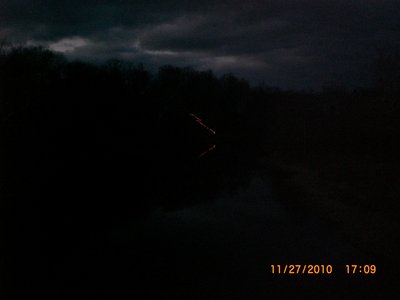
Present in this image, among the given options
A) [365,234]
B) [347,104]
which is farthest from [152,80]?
[365,234]

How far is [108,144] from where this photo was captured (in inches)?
1854

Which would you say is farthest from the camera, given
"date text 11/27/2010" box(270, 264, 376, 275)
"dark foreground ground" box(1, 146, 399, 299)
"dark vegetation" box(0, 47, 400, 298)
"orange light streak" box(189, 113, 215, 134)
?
"orange light streak" box(189, 113, 215, 134)

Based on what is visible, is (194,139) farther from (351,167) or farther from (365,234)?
(365,234)

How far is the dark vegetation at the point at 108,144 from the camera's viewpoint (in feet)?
66.0

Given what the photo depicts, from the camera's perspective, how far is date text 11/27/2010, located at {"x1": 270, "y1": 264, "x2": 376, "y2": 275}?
11602 mm

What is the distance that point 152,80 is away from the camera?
92562 mm

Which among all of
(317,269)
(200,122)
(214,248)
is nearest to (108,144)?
(214,248)

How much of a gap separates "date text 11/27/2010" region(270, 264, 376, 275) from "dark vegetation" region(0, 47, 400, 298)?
6536 millimetres

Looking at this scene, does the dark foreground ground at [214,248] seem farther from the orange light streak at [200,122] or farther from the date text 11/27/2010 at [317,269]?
the orange light streak at [200,122]

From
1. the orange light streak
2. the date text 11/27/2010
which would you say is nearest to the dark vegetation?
the orange light streak

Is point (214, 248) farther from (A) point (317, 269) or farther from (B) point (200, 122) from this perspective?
(B) point (200, 122)

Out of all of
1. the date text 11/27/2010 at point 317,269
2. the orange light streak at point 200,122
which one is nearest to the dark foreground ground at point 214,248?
the date text 11/27/2010 at point 317,269

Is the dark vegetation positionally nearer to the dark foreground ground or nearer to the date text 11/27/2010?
the dark foreground ground

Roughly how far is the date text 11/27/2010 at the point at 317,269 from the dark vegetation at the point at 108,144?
21.4ft
